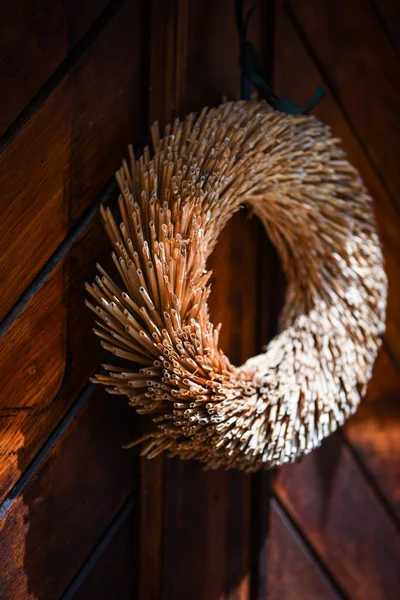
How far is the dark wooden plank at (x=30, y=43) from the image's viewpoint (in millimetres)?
733

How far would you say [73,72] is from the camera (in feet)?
2.58

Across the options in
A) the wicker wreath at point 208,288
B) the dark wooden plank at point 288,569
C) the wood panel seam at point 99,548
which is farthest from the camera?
the dark wooden plank at point 288,569

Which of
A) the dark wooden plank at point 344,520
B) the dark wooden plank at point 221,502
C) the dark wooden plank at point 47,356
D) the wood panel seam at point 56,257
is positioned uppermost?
the wood panel seam at point 56,257

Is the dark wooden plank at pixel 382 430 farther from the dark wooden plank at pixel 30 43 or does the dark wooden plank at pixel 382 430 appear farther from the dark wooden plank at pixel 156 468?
the dark wooden plank at pixel 30 43

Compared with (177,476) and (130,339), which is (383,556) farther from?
(130,339)

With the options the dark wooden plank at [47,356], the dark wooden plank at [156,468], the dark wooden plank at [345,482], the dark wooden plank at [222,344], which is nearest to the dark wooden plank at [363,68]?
the dark wooden plank at [345,482]

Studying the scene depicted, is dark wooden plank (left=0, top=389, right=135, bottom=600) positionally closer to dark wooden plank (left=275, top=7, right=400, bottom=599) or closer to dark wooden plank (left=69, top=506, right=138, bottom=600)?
dark wooden plank (left=69, top=506, right=138, bottom=600)

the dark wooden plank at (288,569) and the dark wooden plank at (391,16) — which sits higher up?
the dark wooden plank at (391,16)

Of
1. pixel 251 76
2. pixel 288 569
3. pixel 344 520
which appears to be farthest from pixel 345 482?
pixel 251 76

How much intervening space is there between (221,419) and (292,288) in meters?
0.28

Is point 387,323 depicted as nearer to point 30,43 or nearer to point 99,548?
point 99,548

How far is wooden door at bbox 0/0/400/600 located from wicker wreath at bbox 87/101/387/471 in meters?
0.05

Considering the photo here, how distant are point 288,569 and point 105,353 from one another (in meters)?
0.50

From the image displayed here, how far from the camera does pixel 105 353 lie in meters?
0.83
